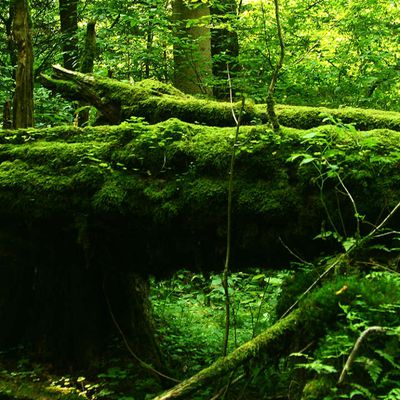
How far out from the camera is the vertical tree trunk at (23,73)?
6375mm

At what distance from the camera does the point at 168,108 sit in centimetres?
510

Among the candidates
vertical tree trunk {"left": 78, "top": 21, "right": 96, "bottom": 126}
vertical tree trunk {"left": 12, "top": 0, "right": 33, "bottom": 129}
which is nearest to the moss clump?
vertical tree trunk {"left": 12, "top": 0, "right": 33, "bottom": 129}

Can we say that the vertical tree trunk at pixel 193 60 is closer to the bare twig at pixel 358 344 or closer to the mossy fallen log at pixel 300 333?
the mossy fallen log at pixel 300 333

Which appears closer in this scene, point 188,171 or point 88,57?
point 188,171

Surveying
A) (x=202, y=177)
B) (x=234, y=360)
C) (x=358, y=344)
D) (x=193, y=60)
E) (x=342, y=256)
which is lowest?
(x=234, y=360)

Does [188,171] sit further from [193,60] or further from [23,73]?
[193,60]

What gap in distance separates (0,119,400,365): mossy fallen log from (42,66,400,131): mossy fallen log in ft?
2.55

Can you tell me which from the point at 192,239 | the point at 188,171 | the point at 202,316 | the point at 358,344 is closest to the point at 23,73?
the point at 188,171

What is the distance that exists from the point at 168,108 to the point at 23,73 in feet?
8.74

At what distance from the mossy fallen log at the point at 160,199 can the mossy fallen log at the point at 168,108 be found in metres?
0.78

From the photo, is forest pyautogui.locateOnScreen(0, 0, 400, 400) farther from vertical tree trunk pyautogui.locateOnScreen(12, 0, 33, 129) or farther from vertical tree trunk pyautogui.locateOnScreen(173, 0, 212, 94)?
vertical tree trunk pyautogui.locateOnScreen(173, 0, 212, 94)

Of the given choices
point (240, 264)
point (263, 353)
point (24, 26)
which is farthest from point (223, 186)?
point (24, 26)

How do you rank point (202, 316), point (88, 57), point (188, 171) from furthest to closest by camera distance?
point (202, 316), point (88, 57), point (188, 171)

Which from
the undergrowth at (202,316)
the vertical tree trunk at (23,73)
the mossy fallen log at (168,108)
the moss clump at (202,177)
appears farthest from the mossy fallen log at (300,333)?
the vertical tree trunk at (23,73)
